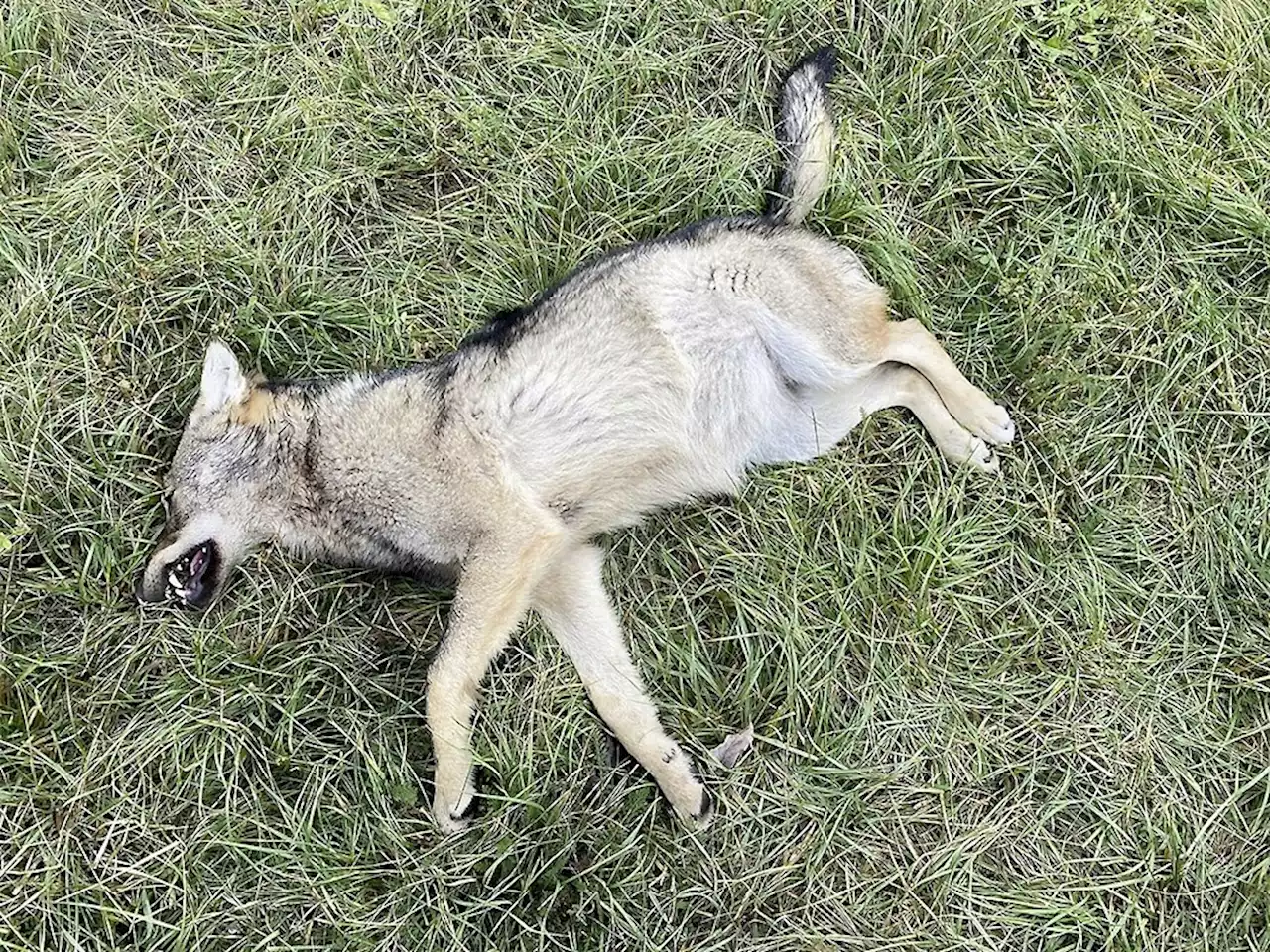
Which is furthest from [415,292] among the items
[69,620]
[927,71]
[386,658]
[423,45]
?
[927,71]

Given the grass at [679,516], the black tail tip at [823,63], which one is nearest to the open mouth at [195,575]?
the grass at [679,516]

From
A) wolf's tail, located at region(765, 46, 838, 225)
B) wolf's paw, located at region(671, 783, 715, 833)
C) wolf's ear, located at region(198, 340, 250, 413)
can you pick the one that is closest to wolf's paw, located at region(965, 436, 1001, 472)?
wolf's tail, located at region(765, 46, 838, 225)

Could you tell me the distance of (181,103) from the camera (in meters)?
4.98

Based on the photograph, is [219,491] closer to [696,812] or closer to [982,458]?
[696,812]

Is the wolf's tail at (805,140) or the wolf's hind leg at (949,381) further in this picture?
the wolf's tail at (805,140)

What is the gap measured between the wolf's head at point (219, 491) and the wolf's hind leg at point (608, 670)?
4.43 feet

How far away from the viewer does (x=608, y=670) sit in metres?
4.21

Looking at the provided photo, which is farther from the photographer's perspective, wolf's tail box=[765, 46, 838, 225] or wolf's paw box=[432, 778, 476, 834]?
wolf's tail box=[765, 46, 838, 225]

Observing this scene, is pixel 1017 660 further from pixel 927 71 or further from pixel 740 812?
pixel 927 71

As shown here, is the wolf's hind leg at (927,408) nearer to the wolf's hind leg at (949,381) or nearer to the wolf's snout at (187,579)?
the wolf's hind leg at (949,381)

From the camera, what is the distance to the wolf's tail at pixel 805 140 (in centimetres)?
479

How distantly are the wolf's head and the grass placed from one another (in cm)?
22

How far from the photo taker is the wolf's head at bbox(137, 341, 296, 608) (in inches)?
165

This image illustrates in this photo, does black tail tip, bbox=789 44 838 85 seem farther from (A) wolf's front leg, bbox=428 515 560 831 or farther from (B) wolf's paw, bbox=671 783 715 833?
(B) wolf's paw, bbox=671 783 715 833
